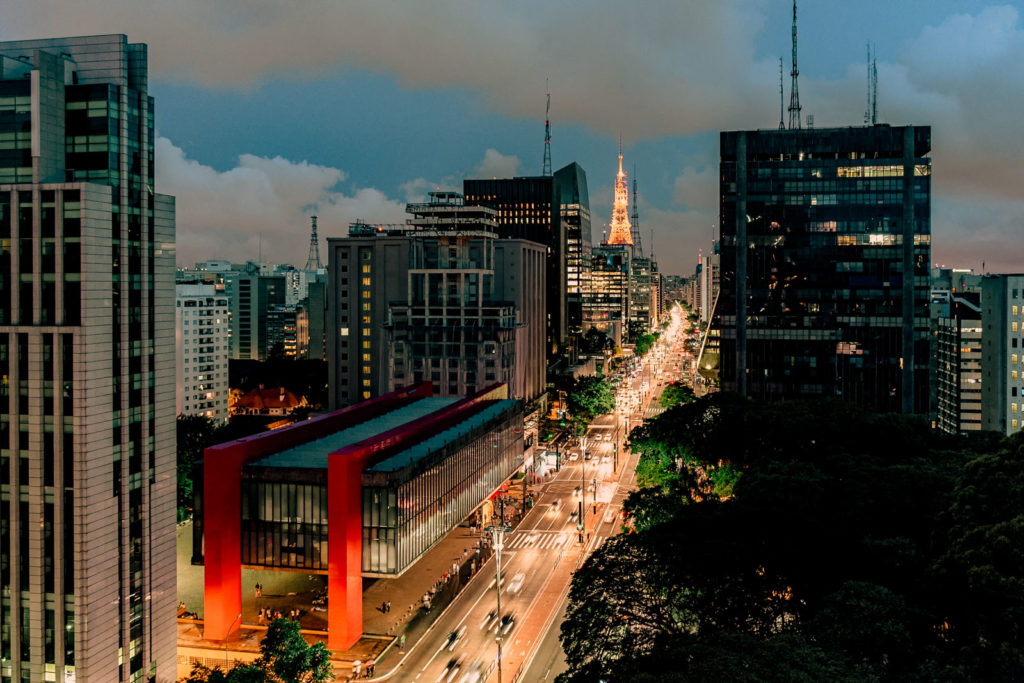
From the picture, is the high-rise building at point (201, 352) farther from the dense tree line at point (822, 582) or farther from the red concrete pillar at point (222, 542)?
the dense tree line at point (822, 582)

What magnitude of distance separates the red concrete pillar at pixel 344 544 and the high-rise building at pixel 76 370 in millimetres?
12250

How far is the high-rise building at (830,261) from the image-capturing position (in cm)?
12169

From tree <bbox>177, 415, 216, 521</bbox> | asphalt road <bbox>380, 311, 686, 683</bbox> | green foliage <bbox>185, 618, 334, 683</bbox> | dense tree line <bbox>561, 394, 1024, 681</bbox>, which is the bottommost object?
asphalt road <bbox>380, 311, 686, 683</bbox>

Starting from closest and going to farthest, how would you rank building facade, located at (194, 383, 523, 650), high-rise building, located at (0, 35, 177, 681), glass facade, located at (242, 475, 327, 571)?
1. high-rise building, located at (0, 35, 177, 681)
2. building facade, located at (194, 383, 523, 650)
3. glass facade, located at (242, 475, 327, 571)

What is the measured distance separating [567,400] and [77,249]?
123317 millimetres

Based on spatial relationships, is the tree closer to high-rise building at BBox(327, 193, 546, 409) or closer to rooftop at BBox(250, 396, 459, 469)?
rooftop at BBox(250, 396, 459, 469)

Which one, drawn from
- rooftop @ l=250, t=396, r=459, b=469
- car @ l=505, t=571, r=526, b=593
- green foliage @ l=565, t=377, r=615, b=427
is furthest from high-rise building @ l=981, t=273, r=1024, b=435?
car @ l=505, t=571, r=526, b=593

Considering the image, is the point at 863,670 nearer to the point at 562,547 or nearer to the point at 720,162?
the point at 562,547

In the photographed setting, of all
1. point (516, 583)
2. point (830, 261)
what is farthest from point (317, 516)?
point (830, 261)

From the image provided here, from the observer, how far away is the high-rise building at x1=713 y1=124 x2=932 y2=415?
399 feet

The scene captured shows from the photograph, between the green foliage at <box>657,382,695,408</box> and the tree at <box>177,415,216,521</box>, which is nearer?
the tree at <box>177,415,216,521</box>

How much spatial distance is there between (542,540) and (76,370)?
51315 millimetres

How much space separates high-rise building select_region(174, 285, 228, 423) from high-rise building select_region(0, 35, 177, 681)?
103699 millimetres

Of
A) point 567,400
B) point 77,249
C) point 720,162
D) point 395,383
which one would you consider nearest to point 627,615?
point 77,249
